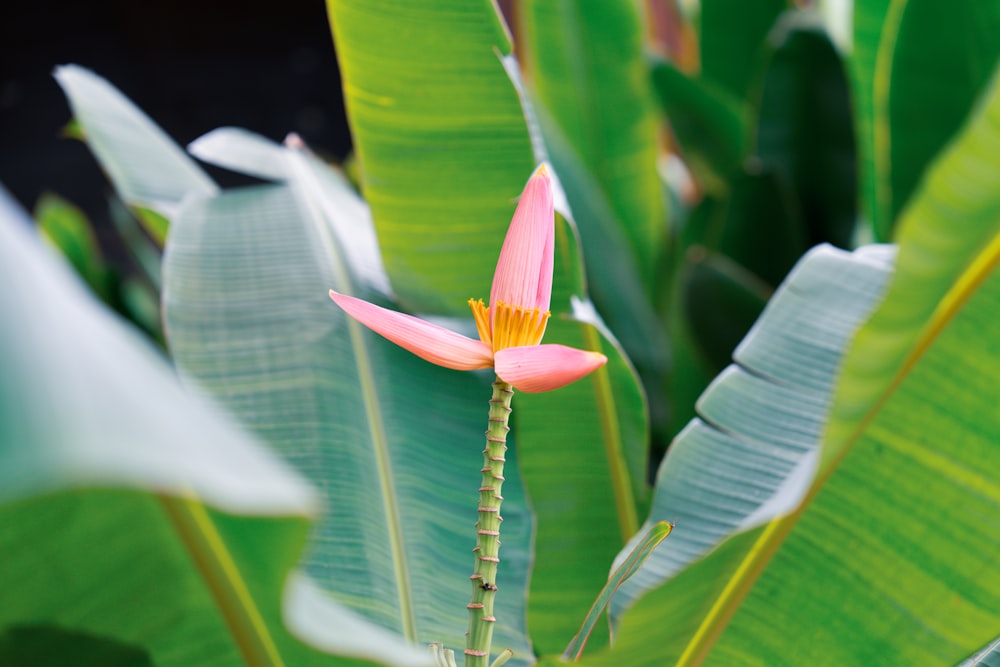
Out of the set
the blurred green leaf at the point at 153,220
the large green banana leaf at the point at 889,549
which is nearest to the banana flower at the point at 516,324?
the large green banana leaf at the point at 889,549

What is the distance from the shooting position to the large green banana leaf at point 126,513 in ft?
0.44

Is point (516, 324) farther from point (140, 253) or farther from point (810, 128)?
point (140, 253)

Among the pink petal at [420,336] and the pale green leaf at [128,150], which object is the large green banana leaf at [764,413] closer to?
the pink petal at [420,336]

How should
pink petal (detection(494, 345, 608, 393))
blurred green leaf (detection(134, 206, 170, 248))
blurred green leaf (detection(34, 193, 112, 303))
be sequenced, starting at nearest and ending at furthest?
pink petal (detection(494, 345, 608, 393)) < blurred green leaf (detection(134, 206, 170, 248)) < blurred green leaf (detection(34, 193, 112, 303))

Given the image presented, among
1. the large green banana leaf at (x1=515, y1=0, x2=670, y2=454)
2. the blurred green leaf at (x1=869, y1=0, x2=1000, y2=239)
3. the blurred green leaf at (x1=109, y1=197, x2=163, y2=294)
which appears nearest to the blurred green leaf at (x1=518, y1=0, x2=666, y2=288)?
the large green banana leaf at (x1=515, y1=0, x2=670, y2=454)

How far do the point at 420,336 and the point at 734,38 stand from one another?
2.79 ft

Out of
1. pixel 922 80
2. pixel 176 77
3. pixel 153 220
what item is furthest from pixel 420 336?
pixel 176 77

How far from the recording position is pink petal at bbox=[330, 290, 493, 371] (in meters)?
0.24

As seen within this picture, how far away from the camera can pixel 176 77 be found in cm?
206

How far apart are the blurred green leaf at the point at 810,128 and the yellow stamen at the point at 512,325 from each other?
541 mm

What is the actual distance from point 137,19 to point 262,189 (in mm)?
1767

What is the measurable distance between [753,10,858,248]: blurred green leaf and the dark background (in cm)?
143

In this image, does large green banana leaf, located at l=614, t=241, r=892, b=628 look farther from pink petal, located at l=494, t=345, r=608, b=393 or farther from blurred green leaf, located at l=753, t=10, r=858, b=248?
blurred green leaf, located at l=753, t=10, r=858, b=248

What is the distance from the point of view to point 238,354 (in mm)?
432
